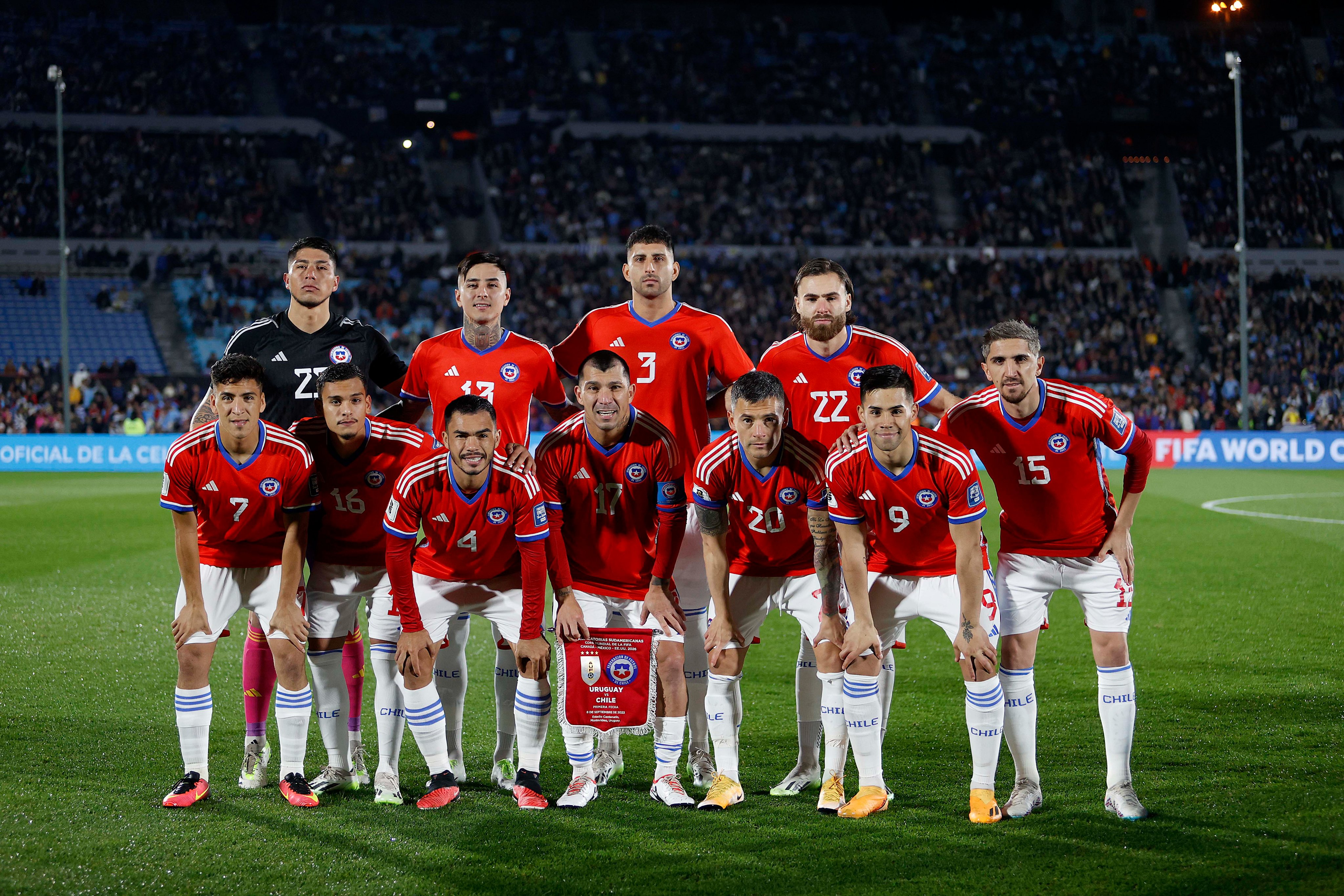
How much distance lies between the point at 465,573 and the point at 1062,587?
2.72 m

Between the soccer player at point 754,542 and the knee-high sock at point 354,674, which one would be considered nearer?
the soccer player at point 754,542

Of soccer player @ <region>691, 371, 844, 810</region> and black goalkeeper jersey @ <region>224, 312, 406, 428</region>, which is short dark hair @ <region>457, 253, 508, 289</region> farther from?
soccer player @ <region>691, 371, 844, 810</region>

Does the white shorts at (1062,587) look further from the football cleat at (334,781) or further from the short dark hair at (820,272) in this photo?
the football cleat at (334,781)

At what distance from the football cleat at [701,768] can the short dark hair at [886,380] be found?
197cm

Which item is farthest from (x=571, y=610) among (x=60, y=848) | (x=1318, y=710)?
(x=1318, y=710)

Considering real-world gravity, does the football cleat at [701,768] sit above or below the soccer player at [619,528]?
below

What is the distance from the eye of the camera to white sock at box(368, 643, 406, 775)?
17.5 ft

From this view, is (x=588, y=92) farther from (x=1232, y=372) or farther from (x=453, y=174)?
(x=1232, y=372)

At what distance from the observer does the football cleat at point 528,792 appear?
5.15 m

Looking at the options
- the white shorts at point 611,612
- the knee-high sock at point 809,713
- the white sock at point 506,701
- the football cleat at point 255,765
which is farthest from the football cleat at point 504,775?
the knee-high sock at point 809,713

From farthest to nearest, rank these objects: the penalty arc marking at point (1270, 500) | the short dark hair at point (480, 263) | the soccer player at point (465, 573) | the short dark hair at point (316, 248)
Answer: the penalty arc marking at point (1270, 500) → the short dark hair at point (480, 263) → the short dark hair at point (316, 248) → the soccer player at point (465, 573)

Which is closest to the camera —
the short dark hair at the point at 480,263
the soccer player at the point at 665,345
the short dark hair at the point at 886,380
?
the short dark hair at the point at 886,380

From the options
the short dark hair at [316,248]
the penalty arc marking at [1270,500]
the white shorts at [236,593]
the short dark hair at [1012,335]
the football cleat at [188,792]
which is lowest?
the football cleat at [188,792]

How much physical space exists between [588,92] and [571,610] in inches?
1414
